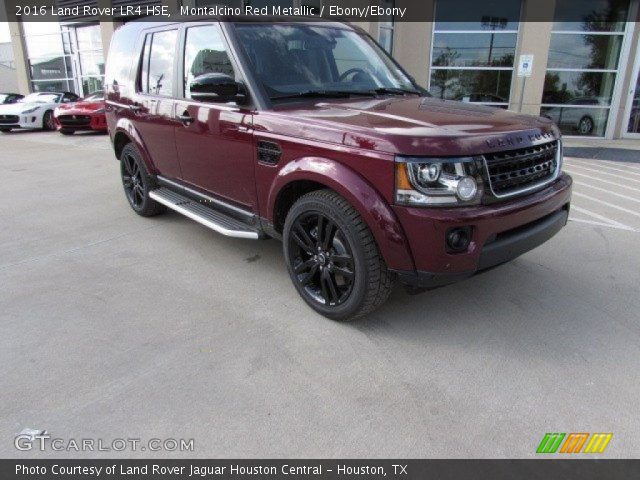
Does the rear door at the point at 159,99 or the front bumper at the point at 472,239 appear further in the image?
the rear door at the point at 159,99

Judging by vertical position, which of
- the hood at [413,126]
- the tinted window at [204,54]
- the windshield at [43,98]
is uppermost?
the tinted window at [204,54]

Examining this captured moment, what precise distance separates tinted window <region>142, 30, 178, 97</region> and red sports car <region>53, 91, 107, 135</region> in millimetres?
11066

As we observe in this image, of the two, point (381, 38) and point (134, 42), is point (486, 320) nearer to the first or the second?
point (134, 42)

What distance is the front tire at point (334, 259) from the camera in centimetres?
281

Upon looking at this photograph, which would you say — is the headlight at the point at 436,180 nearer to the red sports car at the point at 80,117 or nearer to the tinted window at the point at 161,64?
the tinted window at the point at 161,64

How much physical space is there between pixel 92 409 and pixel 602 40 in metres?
15.6

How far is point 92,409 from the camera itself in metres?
2.39

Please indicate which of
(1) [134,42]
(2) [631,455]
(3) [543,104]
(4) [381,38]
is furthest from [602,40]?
(2) [631,455]

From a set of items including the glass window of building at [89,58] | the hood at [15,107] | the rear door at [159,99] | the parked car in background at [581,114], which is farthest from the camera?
the glass window of building at [89,58]

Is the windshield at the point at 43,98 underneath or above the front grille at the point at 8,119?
above

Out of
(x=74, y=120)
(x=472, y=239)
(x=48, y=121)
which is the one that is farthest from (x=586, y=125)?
(x=48, y=121)

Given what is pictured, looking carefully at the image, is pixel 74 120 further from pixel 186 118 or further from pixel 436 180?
pixel 436 180
